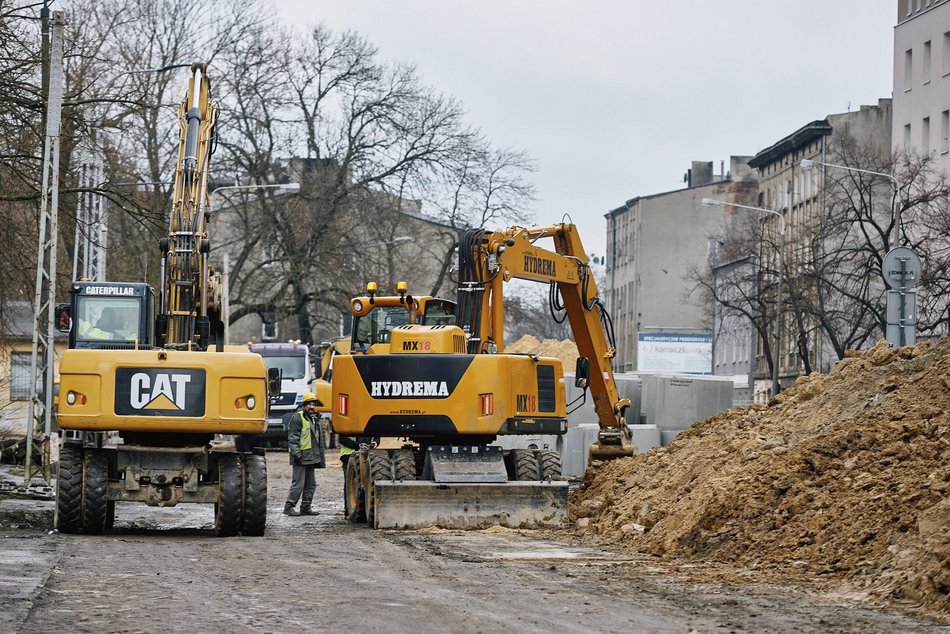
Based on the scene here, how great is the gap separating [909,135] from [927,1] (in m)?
5.57

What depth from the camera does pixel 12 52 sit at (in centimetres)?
2334

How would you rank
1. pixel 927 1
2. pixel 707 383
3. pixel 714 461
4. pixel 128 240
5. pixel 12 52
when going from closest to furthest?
pixel 714 461
pixel 12 52
pixel 707 383
pixel 128 240
pixel 927 1

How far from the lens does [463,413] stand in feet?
64.5

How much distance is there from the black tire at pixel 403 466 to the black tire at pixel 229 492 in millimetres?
2106

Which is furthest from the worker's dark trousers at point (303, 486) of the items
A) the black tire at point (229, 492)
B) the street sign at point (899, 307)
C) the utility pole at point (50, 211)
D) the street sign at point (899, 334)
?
the street sign at point (899, 307)

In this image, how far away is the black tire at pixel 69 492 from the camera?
1803 centimetres

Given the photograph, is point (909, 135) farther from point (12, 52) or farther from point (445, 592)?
point (445, 592)

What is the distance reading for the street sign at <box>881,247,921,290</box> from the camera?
19500 mm

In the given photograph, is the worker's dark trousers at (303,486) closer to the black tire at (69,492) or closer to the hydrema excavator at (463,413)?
the hydrema excavator at (463,413)

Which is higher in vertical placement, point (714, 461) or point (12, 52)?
point (12, 52)

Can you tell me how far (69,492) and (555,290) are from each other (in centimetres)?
756

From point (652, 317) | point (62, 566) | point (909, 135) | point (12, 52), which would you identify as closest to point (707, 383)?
point (12, 52)

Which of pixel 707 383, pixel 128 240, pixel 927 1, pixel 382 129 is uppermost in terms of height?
pixel 927 1

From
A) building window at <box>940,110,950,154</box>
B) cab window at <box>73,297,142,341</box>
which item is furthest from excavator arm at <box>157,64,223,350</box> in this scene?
building window at <box>940,110,950,154</box>
